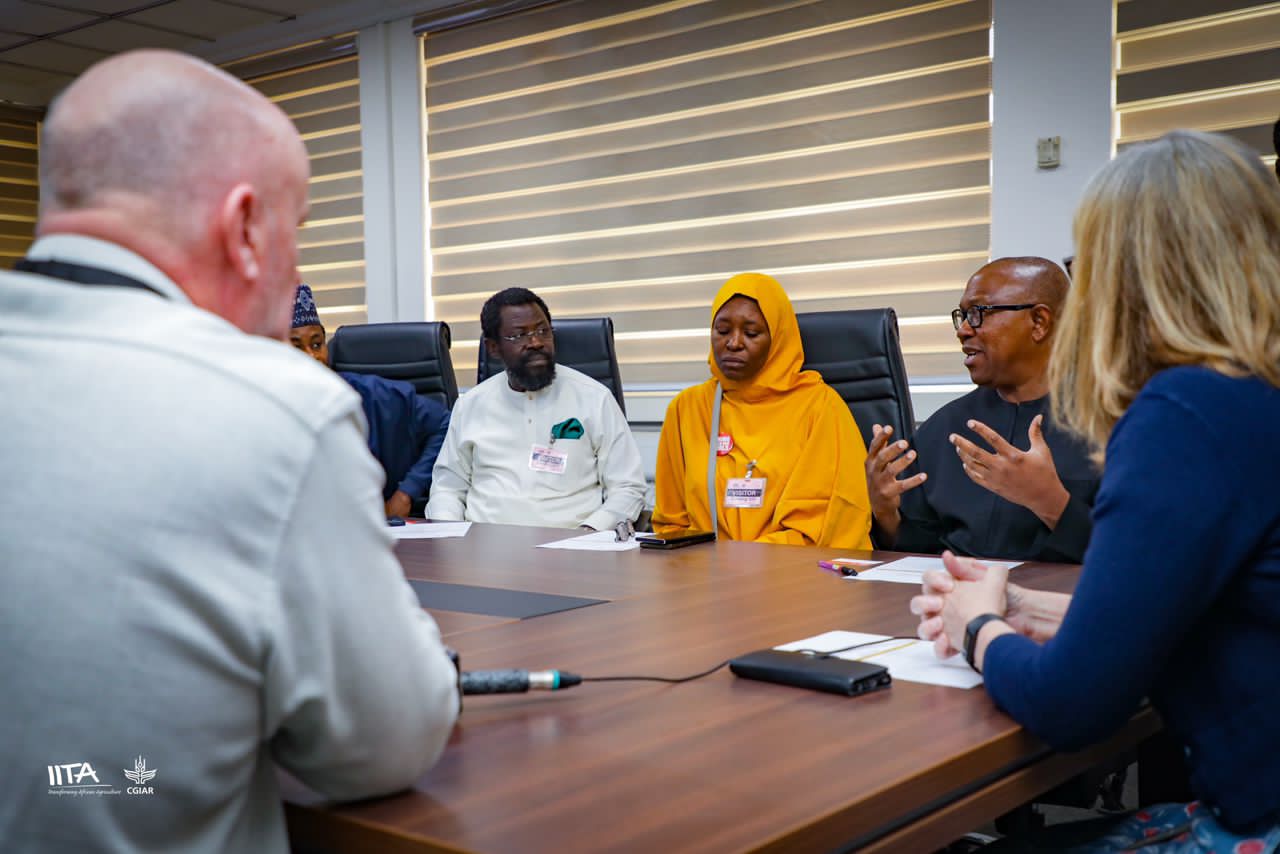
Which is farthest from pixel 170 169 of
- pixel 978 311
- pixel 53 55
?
pixel 53 55

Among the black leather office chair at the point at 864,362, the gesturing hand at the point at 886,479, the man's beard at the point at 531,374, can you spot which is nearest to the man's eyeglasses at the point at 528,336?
the man's beard at the point at 531,374

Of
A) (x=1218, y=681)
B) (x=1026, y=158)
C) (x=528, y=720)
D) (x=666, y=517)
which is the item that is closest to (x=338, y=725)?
(x=528, y=720)

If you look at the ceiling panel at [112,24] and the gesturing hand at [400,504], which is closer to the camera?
the gesturing hand at [400,504]

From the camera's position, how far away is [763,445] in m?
3.31

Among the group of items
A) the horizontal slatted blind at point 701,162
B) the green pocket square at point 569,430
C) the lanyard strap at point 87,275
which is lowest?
the green pocket square at point 569,430

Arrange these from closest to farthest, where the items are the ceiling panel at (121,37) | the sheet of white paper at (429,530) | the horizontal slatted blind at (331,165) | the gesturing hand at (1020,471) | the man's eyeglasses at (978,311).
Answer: the gesturing hand at (1020,471) < the man's eyeglasses at (978,311) < the sheet of white paper at (429,530) < the ceiling panel at (121,37) < the horizontal slatted blind at (331,165)

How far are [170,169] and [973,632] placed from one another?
3.17 feet

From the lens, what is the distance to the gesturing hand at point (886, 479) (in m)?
2.54

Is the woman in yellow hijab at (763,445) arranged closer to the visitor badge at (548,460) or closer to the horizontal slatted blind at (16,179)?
the visitor badge at (548,460)

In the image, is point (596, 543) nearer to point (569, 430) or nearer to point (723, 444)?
point (723, 444)

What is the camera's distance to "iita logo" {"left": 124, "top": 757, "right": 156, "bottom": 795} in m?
0.80

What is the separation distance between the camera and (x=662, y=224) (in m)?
5.14

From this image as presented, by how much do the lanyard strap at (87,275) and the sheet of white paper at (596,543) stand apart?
1.67 metres

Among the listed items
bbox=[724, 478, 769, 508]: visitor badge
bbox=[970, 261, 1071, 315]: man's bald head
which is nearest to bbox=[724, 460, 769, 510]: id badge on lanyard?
bbox=[724, 478, 769, 508]: visitor badge
